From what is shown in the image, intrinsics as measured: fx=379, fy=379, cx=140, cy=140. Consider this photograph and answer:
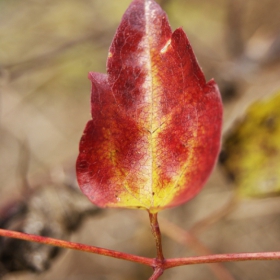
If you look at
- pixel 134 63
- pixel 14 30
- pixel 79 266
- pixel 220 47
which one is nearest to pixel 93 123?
pixel 134 63

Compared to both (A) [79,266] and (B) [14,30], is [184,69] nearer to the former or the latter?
(A) [79,266]

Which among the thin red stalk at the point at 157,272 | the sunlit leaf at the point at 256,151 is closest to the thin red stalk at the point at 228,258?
the thin red stalk at the point at 157,272

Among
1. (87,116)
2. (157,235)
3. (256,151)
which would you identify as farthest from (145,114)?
(87,116)

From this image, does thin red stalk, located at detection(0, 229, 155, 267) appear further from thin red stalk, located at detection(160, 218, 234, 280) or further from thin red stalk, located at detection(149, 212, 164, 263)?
thin red stalk, located at detection(160, 218, 234, 280)

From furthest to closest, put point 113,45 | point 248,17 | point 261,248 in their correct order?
point 248,17
point 261,248
point 113,45

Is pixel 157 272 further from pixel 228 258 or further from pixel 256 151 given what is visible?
pixel 256 151

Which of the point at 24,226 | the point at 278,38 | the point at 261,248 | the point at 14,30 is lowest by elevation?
the point at 261,248

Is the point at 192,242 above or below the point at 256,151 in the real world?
below
